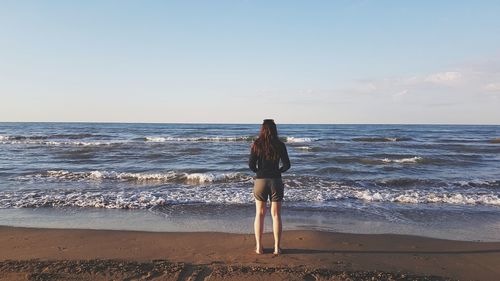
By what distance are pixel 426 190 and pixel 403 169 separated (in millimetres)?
4657

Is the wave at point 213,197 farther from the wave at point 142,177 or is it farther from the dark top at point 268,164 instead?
the dark top at point 268,164

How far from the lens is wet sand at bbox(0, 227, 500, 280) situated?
13.8ft

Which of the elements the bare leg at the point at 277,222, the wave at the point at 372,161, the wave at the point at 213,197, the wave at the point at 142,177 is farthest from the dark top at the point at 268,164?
the wave at the point at 372,161

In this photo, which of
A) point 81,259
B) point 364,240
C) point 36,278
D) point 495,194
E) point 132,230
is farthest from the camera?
point 495,194

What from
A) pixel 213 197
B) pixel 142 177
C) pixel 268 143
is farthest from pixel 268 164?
pixel 142 177

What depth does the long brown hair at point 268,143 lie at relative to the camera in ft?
15.9

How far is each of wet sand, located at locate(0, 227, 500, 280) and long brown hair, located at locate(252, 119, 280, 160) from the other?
1.24m

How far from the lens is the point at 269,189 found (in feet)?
16.1

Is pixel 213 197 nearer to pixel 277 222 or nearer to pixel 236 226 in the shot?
pixel 236 226

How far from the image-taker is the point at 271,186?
489 cm

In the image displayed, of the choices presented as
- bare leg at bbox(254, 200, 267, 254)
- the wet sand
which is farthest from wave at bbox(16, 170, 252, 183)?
bare leg at bbox(254, 200, 267, 254)

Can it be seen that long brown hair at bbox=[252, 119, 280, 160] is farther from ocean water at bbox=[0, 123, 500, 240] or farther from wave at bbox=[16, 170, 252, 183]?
wave at bbox=[16, 170, 252, 183]

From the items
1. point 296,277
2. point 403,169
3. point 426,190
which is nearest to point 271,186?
point 296,277

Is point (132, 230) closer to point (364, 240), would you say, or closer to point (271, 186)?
point (271, 186)
